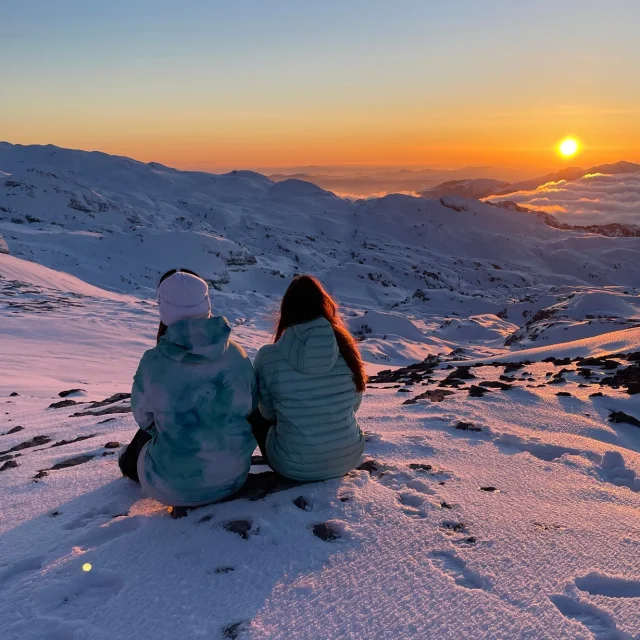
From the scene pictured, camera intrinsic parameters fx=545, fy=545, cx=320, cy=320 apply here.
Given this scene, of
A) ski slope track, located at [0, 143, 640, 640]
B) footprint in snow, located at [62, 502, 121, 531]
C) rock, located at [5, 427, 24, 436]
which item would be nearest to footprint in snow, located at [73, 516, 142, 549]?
ski slope track, located at [0, 143, 640, 640]

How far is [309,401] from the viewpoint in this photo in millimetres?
3412

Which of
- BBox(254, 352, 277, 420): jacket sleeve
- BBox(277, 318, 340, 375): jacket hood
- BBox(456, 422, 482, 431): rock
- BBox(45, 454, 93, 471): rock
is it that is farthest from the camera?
BBox(456, 422, 482, 431): rock

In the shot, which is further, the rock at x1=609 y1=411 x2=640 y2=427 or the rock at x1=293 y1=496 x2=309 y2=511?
the rock at x1=609 y1=411 x2=640 y2=427

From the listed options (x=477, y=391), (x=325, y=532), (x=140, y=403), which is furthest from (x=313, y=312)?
(x=477, y=391)

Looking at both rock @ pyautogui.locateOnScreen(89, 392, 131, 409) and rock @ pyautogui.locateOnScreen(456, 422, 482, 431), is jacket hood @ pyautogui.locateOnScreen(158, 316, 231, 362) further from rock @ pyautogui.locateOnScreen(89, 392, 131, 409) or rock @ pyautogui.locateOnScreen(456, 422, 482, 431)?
rock @ pyautogui.locateOnScreen(89, 392, 131, 409)

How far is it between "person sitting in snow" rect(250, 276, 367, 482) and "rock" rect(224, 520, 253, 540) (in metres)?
0.57

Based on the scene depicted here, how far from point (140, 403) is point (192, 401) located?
0.33m

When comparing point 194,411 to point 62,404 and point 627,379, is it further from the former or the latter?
point 627,379

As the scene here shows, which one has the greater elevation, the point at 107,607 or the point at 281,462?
the point at 281,462

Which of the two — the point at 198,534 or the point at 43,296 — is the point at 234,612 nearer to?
the point at 198,534

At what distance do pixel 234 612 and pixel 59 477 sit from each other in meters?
2.56

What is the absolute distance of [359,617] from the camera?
2.37 m

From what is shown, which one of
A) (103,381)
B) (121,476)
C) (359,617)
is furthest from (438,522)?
(103,381)

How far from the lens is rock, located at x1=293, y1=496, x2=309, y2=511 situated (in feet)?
10.9
